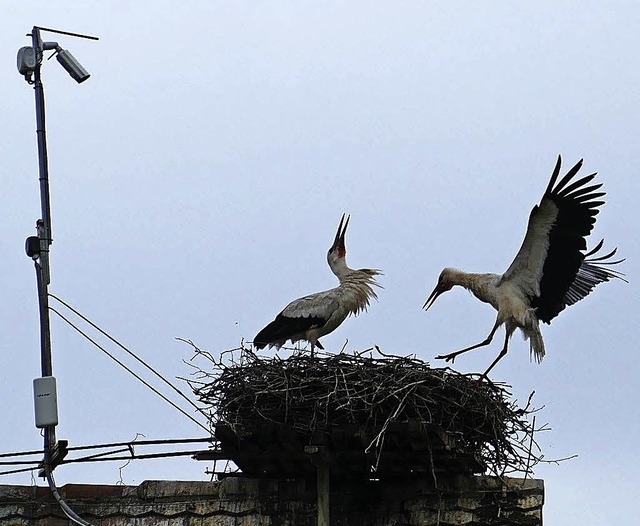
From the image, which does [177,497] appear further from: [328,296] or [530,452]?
[328,296]

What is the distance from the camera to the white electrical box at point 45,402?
6504mm

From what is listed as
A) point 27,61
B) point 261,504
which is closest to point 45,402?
point 261,504

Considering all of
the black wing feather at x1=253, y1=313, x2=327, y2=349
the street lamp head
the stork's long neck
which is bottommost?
the black wing feather at x1=253, y1=313, x2=327, y2=349

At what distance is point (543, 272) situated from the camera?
844 cm

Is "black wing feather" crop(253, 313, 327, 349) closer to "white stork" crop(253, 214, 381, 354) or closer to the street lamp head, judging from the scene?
"white stork" crop(253, 214, 381, 354)

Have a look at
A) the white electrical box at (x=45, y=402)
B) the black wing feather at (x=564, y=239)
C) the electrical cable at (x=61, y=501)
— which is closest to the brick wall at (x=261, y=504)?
the electrical cable at (x=61, y=501)

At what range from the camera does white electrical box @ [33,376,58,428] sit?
6504mm

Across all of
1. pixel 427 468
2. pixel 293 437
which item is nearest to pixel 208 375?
pixel 293 437

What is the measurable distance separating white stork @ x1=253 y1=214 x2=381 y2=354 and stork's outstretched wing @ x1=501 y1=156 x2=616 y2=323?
1379 mm

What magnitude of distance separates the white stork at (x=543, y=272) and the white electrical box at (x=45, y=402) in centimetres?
290

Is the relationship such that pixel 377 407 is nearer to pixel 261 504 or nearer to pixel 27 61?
pixel 261 504

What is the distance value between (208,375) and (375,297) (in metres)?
2.60

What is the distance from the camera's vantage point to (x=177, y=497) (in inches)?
259

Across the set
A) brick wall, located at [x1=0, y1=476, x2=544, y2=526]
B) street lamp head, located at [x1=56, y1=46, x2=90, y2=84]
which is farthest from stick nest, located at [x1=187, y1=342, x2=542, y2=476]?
street lamp head, located at [x1=56, y1=46, x2=90, y2=84]
